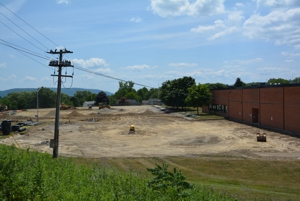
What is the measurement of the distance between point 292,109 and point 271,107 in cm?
563

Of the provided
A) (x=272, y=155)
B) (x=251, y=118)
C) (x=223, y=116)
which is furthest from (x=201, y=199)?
(x=223, y=116)

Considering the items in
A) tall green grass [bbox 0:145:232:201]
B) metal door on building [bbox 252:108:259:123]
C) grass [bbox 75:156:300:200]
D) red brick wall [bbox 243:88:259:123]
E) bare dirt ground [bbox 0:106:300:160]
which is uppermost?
red brick wall [bbox 243:88:259:123]

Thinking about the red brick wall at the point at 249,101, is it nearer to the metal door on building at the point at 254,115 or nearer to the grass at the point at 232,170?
the metal door on building at the point at 254,115

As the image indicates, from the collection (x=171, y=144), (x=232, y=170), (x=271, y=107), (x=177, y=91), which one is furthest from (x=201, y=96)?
(x=232, y=170)

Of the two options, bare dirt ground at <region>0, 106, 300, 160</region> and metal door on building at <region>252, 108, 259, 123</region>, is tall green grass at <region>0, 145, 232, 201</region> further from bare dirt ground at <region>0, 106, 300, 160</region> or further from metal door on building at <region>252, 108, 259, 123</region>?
metal door on building at <region>252, 108, 259, 123</region>

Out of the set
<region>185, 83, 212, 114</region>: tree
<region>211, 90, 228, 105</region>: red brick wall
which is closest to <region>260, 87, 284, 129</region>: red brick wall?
<region>211, 90, 228, 105</region>: red brick wall

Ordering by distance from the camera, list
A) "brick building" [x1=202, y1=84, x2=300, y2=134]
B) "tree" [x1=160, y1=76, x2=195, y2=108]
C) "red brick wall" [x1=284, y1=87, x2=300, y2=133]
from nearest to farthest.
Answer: "red brick wall" [x1=284, y1=87, x2=300, y2=133] < "brick building" [x1=202, y1=84, x2=300, y2=134] < "tree" [x1=160, y1=76, x2=195, y2=108]

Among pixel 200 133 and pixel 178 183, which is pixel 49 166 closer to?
pixel 178 183

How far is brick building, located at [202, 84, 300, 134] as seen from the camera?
42.1 metres

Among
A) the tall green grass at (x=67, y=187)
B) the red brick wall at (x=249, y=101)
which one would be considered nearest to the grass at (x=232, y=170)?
the tall green grass at (x=67, y=187)

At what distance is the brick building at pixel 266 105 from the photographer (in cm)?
4214

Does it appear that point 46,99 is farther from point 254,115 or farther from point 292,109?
point 292,109

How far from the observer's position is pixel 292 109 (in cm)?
4225

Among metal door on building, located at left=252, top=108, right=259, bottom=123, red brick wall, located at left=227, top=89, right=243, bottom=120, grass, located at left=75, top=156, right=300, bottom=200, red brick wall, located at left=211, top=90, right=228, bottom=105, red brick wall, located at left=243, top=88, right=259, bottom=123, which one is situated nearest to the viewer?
grass, located at left=75, top=156, right=300, bottom=200
